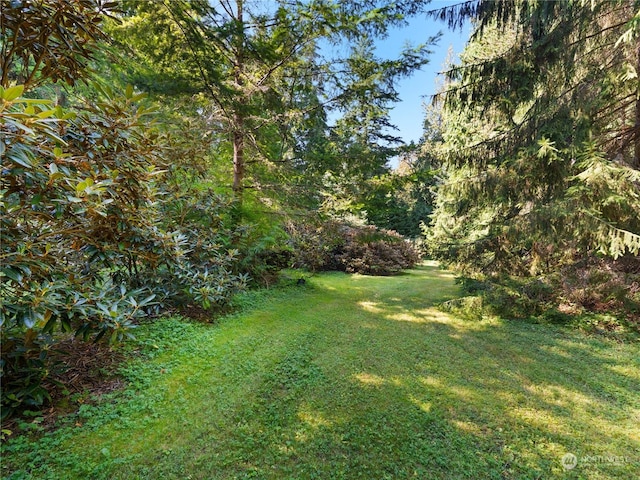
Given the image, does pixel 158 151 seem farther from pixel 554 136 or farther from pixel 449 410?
pixel 554 136

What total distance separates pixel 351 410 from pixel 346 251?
8719mm

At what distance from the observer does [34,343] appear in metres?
2.17

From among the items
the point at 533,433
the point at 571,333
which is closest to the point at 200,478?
the point at 533,433

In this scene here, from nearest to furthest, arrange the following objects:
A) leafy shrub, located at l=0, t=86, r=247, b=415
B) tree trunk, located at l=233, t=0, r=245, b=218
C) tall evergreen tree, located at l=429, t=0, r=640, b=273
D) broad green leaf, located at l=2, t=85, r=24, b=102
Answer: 1. broad green leaf, located at l=2, t=85, r=24, b=102
2. leafy shrub, located at l=0, t=86, r=247, b=415
3. tall evergreen tree, located at l=429, t=0, r=640, b=273
4. tree trunk, located at l=233, t=0, r=245, b=218

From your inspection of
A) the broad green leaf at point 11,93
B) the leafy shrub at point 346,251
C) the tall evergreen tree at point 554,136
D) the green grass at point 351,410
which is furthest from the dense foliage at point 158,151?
the tall evergreen tree at point 554,136

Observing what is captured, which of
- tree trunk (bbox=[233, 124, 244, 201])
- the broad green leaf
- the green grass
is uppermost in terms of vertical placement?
tree trunk (bbox=[233, 124, 244, 201])

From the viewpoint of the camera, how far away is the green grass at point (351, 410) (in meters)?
1.93

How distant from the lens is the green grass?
193 cm

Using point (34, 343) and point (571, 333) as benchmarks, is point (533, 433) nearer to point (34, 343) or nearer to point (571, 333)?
Answer: point (571, 333)

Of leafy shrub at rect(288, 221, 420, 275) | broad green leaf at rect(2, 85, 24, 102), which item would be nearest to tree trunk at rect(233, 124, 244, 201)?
leafy shrub at rect(288, 221, 420, 275)

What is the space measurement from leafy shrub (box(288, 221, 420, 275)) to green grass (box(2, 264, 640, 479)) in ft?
9.61

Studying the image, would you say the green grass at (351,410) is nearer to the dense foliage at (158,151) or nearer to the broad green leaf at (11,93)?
the dense foliage at (158,151)

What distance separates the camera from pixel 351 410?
255 cm

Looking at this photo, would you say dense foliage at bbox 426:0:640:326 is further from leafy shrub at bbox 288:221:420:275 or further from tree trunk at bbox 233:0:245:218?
tree trunk at bbox 233:0:245:218
